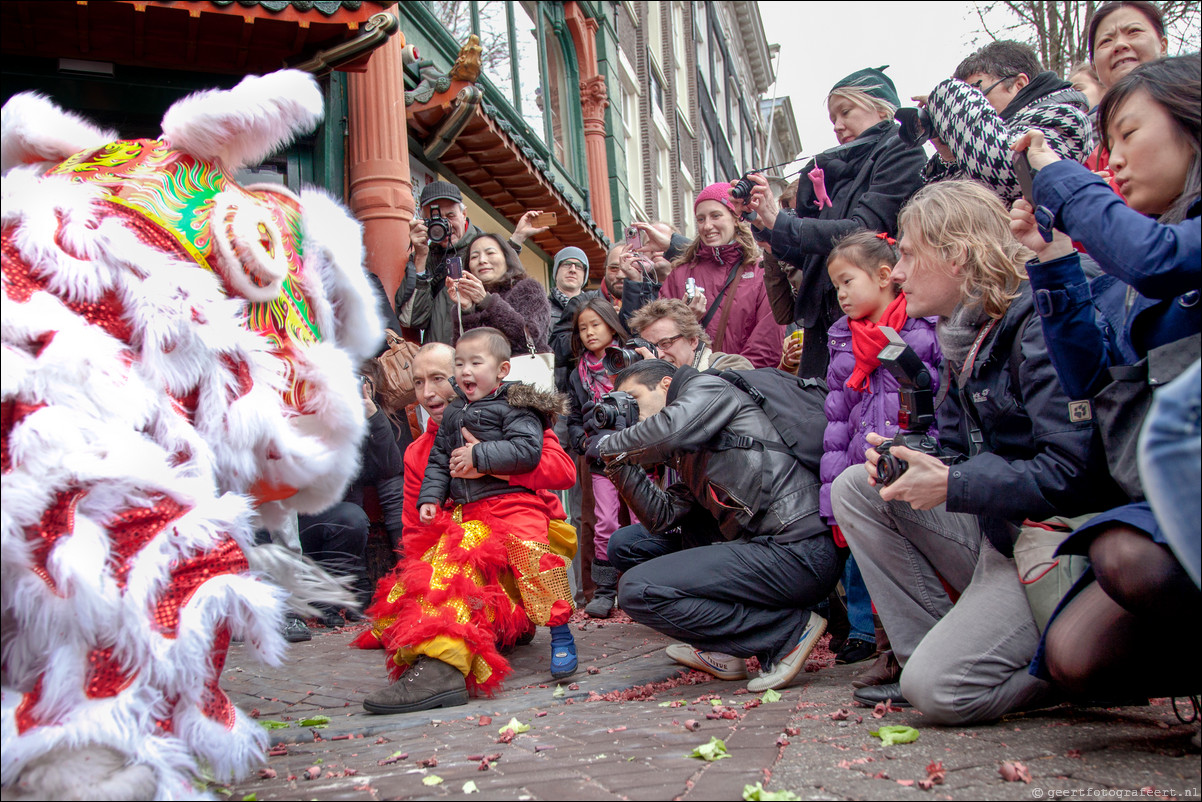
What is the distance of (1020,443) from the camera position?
9.04ft

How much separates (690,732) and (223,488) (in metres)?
1.43

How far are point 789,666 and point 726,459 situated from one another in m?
0.78

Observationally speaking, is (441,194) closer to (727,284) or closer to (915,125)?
(727,284)

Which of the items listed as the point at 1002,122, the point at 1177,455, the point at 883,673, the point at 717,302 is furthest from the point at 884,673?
the point at 717,302

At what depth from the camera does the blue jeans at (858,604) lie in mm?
3879

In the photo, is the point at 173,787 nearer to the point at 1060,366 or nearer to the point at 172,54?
the point at 1060,366

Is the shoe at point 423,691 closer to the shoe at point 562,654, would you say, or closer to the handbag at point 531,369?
the shoe at point 562,654

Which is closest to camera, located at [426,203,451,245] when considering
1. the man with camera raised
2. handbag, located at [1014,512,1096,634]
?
the man with camera raised

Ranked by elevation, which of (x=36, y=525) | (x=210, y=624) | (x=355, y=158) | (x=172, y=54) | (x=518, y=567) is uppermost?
(x=172, y=54)

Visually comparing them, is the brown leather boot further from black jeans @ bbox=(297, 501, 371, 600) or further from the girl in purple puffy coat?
black jeans @ bbox=(297, 501, 371, 600)

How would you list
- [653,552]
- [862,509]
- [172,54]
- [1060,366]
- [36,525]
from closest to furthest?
[36,525]
[1060,366]
[862,509]
[653,552]
[172,54]

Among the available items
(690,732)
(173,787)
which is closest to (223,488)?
(173,787)

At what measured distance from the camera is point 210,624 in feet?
6.34

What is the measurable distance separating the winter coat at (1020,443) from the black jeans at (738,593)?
84 centimetres
